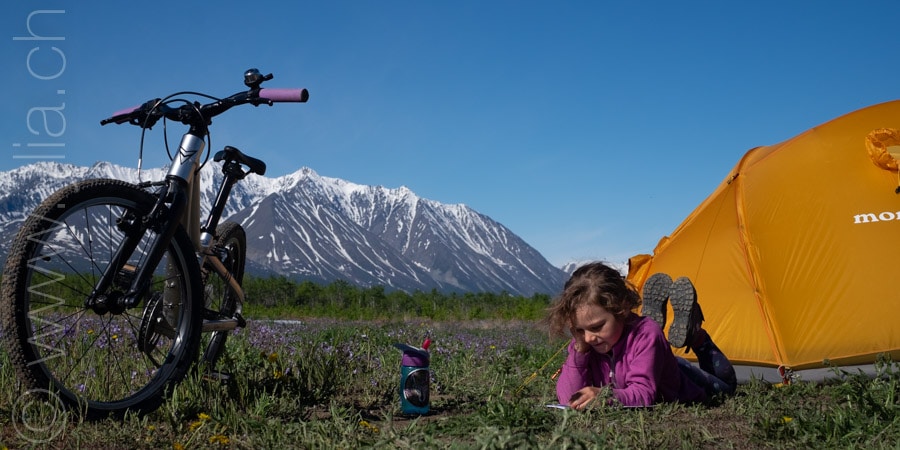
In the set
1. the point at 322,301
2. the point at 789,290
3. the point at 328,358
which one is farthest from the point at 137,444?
the point at 322,301

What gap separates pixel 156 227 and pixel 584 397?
2.66 m

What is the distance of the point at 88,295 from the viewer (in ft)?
12.3

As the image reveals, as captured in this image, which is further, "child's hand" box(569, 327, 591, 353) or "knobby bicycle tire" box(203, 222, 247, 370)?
"knobby bicycle tire" box(203, 222, 247, 370)

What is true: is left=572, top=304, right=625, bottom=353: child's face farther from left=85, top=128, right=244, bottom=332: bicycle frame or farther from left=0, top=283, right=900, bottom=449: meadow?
left=85, top=128, right=244, bottom=332: bicycle frame

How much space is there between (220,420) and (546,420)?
1.75 metres

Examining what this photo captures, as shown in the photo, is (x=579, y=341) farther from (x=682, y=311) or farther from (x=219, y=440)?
(x=219, y=440)

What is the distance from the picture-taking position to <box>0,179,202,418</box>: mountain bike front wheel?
3354mm

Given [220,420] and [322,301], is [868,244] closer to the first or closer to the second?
[220,420]

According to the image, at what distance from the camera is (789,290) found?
246 inches

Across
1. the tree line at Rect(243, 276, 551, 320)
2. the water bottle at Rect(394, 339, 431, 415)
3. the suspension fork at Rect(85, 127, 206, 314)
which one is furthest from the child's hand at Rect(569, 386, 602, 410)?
the tree line at Rect(243, 276, 551, 320)

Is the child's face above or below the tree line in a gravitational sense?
below

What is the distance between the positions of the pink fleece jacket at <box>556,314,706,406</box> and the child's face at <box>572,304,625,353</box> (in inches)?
4.0

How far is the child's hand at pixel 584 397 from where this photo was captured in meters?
4.11

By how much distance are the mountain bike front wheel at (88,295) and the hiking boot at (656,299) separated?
→ 322 cm
